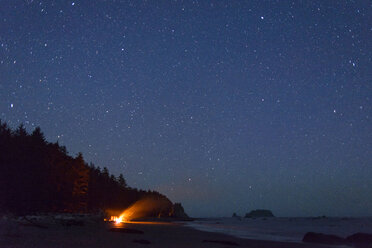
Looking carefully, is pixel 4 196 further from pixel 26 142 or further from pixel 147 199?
pixel 147 199

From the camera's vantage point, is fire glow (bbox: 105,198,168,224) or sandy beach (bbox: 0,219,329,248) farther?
fire glow (bbox: 105,198,168,224)

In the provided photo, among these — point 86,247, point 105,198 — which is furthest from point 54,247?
point 105,198

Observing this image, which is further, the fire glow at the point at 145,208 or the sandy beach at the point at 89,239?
the fire glow at the point at 145,208

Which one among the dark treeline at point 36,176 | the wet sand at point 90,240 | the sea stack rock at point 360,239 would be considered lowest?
the sea stack rock at point 360,239

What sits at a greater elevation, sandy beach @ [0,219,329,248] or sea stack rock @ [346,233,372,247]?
sandy beach @ [0,219,329,248]

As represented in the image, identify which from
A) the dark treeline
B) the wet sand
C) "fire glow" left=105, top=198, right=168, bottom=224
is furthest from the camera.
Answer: "fire glow" left=105, top=198, right=168, bottom=224

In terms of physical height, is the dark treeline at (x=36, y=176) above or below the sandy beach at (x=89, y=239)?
above

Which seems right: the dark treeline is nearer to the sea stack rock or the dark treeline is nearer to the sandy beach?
the sandy beach

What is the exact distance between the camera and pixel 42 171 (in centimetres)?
4850

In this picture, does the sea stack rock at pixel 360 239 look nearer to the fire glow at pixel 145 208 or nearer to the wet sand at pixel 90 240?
the wet sand at pixel 90 240

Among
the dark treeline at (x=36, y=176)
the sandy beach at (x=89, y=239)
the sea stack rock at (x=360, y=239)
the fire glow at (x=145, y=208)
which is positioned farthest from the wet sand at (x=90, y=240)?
the fire glow at (x=145, y=208)

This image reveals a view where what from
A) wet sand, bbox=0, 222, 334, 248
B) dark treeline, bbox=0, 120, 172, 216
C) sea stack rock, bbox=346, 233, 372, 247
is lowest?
sea stack rock, bbox=346, 233, 372, 247

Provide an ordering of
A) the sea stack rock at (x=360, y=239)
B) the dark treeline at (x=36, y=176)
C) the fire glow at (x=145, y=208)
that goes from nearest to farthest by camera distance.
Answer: the sea stack rock at (x=360, y=239)
the dark treeline at (x=36, y=176)
the fire glow at (x=145, y=208)

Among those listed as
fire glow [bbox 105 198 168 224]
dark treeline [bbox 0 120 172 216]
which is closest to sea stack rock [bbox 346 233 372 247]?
dark treeline [bbox 0 120 172 216]
